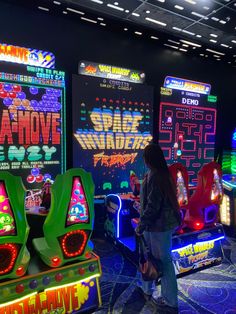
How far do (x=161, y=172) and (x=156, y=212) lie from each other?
1.05 ft

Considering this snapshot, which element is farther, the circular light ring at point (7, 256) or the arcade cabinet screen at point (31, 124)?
the arcade cabinet screen at point (31, 124)

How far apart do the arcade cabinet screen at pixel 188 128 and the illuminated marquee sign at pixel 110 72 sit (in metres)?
0.55

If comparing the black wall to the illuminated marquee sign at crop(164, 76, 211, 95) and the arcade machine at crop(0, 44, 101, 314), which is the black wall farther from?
the arcade machine at crop(0, 44, 101, 314)

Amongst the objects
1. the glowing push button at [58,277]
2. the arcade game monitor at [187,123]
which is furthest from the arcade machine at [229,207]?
the glowing push button at [58,277]

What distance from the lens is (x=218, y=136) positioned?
5.07 m

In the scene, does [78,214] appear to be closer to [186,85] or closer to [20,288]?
[20,288]

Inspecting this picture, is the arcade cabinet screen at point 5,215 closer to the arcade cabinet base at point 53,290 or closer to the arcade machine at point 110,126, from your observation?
the arcade cabinet base at point 53,290

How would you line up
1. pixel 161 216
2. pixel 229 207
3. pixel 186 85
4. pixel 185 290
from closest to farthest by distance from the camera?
pixel 161 216, pixel 185 290, pixel 229 207, pixel 186 85

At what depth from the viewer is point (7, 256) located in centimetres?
155

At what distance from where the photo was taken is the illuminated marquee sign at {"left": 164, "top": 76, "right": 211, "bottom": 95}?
4.30 meters

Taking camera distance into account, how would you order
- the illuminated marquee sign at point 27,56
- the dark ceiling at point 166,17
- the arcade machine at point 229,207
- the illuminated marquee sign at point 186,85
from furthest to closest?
the illuminated marquee sign at point 186,85
the arcade machine at point 229,207
the dark ceiling at point 166,17
the illuminated marquee sign at point 27,56

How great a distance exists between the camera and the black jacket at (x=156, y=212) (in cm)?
205

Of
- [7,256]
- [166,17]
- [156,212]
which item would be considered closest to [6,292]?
[7,256]

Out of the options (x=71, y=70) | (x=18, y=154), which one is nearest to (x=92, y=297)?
(x=18, y=154)
